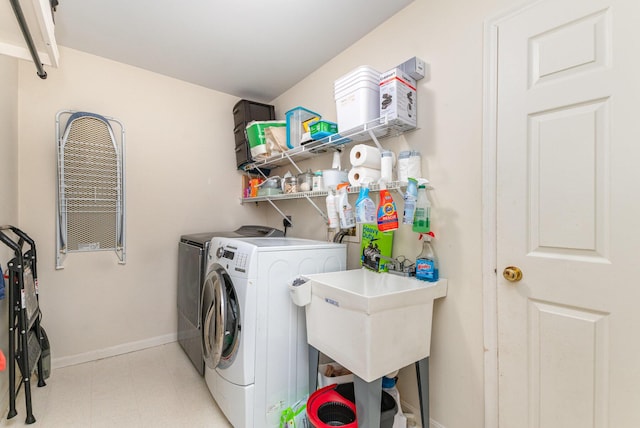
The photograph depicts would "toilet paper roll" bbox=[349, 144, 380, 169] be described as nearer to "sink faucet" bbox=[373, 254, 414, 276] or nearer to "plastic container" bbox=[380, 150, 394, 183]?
"plastic container" bbox=[380, 150, 394, 183]

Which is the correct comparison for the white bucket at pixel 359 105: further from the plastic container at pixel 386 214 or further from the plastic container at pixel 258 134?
the plastic container at pixel 258 134

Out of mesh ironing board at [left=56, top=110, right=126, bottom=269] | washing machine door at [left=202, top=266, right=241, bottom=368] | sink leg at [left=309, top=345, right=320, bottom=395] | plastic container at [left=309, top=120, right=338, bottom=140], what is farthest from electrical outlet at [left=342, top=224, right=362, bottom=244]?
mesh ironing board at [left=56, top=110, right=126, bottom=269]

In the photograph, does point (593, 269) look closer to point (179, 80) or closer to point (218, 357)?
point (218, 357)

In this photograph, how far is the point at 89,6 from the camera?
181 cm

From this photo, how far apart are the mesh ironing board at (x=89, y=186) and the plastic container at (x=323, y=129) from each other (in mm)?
1705

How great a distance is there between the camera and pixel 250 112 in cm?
282

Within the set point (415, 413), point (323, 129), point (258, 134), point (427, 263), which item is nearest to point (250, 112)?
point (258, 134)

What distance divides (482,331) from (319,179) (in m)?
1.33

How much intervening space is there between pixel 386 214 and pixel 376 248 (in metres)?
0.35

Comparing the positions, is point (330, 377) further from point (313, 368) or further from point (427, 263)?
point (427, 263)

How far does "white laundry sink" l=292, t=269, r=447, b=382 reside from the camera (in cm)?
121

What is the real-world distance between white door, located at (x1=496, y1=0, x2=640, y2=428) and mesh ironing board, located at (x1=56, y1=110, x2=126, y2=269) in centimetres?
276

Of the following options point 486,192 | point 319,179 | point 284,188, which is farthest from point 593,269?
point 284,188

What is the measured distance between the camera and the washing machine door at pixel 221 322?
5.25 ft
